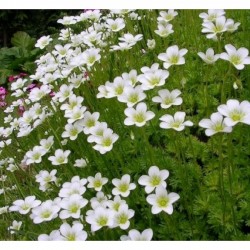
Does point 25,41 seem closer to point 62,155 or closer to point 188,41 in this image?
point 188,41

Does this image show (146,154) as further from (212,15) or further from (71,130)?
(212,15)

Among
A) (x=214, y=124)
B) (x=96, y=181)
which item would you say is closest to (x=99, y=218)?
(x=96, y=181)

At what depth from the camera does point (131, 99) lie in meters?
1.67

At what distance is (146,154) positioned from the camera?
1.95 meters

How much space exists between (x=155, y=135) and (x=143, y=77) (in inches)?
17.0

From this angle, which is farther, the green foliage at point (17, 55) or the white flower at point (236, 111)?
the green foliage at point (17, 55)

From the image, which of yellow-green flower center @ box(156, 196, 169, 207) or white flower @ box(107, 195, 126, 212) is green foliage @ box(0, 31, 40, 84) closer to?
white flower @ box(107, 195, 126, 212)

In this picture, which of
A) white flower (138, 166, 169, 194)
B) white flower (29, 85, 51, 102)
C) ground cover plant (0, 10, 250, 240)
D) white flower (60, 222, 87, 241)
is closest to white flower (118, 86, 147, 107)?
ground cover plant (0, 10, 250, 240)

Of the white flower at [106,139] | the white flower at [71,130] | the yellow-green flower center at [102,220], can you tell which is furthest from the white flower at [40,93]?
the yellow-green flower center at [102,220]

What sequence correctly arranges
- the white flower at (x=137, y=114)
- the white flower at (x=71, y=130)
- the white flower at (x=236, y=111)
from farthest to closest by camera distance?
the white flower at (x=71, y=130)
the white flower at (x=137, y=114)
the white flower at (x=236, y=111)

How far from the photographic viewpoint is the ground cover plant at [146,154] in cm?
152

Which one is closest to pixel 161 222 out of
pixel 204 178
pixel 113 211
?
pixel 204 178

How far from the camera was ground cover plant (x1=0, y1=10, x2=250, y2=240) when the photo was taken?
4.98ft

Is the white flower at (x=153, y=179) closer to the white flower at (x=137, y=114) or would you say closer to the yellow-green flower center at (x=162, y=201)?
the yellow-green flower center at (x=162, y=201)
